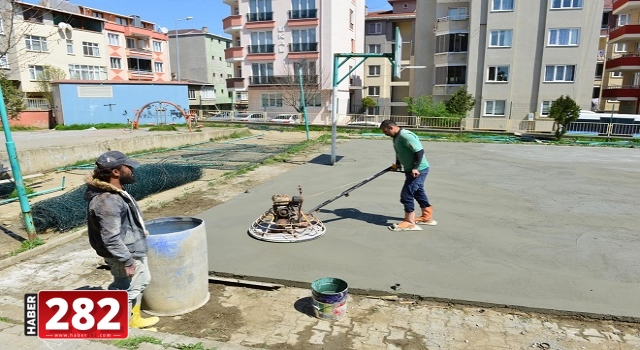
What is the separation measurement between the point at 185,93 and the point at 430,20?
2002 cm

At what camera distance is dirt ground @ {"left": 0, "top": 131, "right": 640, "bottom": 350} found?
10.4 ft

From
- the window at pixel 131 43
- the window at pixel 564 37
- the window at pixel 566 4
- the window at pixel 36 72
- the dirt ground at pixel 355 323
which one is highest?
the window at pixel 131 43

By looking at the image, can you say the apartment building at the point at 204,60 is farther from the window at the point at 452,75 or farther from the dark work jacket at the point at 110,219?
the dark work jacket at the point at 110,219

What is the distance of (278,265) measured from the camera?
458cm

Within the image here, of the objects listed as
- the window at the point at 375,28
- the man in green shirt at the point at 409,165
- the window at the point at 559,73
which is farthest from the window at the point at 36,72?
the window at the point at 559,73

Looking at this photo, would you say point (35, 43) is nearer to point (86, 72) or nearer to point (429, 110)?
point (86, 72)

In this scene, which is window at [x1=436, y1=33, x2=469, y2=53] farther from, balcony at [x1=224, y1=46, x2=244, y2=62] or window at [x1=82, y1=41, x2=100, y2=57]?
window at [x1=82, y1=41, x2=100, y2=57]

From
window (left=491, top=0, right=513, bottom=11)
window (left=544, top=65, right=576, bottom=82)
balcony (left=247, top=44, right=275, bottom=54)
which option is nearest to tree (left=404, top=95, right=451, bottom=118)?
window (left=544, top=65, right=576, bottom=82)

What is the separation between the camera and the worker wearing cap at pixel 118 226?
2.90m

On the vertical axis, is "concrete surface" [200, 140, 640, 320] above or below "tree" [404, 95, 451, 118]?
below

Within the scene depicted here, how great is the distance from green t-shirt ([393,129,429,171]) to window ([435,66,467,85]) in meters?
27.1

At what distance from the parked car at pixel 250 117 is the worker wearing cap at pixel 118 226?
2940cm

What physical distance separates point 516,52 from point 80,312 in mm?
A: 31813

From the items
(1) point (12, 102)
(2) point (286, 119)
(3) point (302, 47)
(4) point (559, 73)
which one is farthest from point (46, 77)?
(4) point (559, 73)
